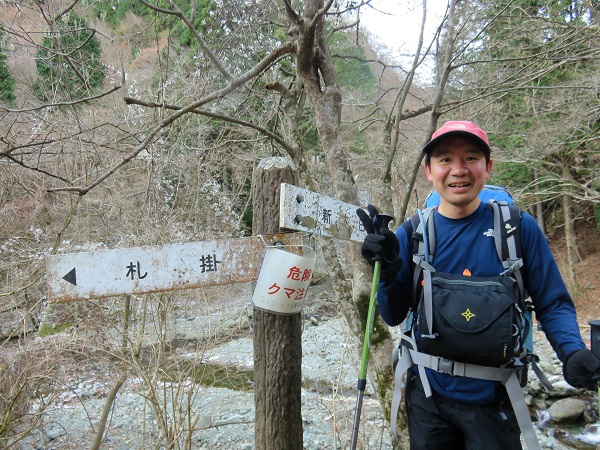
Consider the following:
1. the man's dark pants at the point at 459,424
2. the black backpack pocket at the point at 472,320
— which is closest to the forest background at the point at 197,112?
the man's dark pants at the point at 459,424

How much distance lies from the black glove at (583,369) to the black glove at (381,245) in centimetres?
63

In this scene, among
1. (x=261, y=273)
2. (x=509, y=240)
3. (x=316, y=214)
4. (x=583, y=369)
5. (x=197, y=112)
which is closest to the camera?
(x=583, y=369)

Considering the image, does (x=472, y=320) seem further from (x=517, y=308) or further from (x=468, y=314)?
(x=517, y=308)

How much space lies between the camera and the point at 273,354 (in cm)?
196

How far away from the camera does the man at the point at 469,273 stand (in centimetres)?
150

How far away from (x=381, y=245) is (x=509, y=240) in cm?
45

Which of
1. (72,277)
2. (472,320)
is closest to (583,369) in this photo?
(472,320)

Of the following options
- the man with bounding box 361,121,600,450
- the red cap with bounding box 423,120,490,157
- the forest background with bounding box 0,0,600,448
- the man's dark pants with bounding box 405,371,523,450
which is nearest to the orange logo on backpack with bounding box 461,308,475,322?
the man with bounding box 361,121,600,450

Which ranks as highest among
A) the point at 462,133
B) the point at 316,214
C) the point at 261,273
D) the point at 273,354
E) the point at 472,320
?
the point at 462,133

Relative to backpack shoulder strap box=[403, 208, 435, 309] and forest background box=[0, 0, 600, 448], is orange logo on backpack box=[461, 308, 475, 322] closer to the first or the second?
backpack shoulder strap box=[403, 208, 435, 309]

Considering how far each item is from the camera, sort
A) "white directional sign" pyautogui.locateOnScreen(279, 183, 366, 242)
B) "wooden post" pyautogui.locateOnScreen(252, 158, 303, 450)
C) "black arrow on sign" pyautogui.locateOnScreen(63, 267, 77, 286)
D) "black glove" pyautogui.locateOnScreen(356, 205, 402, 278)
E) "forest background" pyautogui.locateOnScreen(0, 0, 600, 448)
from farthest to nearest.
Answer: "forest background" pyautogui.locateOnScreen(0, 0, 600, 448) → "wooden post" pyautogui.locateOnScreen(252, 158, 303, 450) → "white directional sign" pyautogui.locateOnScreen(279, 183, 366, 242) → "black arrow on sign" pyautogui.locateOnScreen(63, 267, 77, 286) → "black glove" pyautogui.locateOnScreen(356, 205, 402, 278)

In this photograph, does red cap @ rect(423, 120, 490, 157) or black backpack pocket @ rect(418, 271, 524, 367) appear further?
red cap @ rect(423, 120, 490, 157)

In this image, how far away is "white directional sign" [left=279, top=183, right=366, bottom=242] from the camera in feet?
5.84

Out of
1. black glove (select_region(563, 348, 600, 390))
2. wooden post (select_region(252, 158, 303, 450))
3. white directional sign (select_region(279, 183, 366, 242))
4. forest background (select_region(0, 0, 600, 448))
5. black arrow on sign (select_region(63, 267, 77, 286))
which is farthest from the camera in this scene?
forest background (select_region(0, 0, 600, 448))
